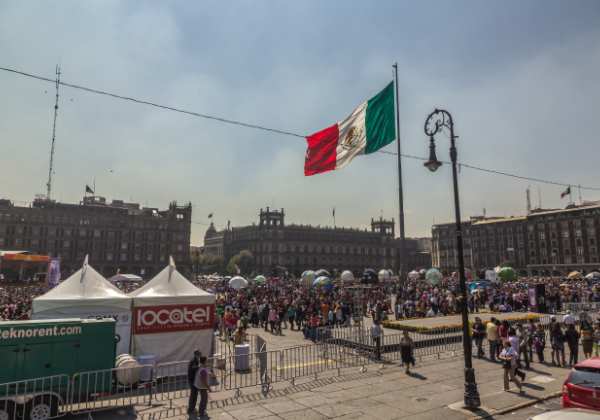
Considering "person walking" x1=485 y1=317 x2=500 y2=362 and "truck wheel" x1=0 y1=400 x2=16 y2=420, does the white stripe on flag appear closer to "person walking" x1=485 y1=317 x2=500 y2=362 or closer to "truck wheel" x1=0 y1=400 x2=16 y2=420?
"person walking" x1=485 y1=317 x2=500 y2=362

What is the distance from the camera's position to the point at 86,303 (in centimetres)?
1229

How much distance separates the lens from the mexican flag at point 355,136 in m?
14.0

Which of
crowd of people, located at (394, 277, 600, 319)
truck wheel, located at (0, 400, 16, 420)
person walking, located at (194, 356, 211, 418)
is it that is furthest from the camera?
crowd of people, located at (394, 277, 600, 319)

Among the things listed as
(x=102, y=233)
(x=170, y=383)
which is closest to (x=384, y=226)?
(x=102, y=233)

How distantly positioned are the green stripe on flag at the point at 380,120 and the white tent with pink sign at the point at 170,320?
7.74 metres

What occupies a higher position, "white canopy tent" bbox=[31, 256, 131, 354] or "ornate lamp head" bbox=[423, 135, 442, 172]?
"ornate lamp head" bbox=[423, 135, 442, 172]

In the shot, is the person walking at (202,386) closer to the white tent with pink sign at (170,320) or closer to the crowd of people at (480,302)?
the white tent with pink sign at (170,320)

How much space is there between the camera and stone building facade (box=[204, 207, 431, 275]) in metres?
115

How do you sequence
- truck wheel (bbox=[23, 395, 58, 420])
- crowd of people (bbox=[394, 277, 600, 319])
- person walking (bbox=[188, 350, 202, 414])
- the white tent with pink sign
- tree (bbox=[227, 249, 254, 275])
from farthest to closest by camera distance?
1. tree (bbox=[227, 249, 254, 275])
2. crowd of people (bbox=[394, 277, 600, 319])
3. the white tent with pink sign
4. person walking (bbox=[188, 350, 202, 414])
5. truck wheel (bbox=[23, 395, 58, 420])

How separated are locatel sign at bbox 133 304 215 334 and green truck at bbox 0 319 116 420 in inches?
92.2

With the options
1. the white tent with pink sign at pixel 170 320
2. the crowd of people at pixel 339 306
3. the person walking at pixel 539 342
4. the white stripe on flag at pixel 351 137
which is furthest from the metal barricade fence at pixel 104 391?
the person walking at pixel 539 342

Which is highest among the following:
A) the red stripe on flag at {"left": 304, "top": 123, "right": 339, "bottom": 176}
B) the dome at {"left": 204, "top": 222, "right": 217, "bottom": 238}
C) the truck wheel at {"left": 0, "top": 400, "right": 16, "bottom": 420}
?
the dome at {"left": 204, "top": 222, "right": 217, "bottom": 238}

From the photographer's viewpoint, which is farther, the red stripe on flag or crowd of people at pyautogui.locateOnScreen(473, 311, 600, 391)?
the red stripe on flag

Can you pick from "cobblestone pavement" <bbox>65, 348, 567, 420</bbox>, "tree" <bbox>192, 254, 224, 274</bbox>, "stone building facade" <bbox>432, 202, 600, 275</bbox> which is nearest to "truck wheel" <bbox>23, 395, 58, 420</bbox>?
"cobblestone pavement" <bbox>65, 348, 567, 420</bbox>
